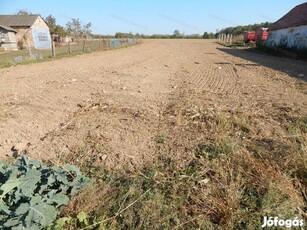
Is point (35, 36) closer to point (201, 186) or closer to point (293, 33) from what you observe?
point (293, 33)

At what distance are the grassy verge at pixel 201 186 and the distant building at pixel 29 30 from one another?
38316 mm

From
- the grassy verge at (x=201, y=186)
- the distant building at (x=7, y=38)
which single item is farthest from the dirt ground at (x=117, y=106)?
the distant building at (x=7, y=38)

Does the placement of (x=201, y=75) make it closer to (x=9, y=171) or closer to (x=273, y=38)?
(x=9, y=171)

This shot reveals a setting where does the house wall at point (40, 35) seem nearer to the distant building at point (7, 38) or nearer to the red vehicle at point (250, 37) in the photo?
the distant building at point (7, 38)

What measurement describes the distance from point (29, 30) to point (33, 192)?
→ 40073mm

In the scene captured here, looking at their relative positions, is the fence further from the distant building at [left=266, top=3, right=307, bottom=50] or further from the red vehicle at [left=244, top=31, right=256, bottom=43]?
the red vehicle at [left=244, top=31, right=256, bottom=43]

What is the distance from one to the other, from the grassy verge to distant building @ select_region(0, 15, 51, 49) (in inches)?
1508

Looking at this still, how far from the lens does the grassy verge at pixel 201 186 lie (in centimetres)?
250

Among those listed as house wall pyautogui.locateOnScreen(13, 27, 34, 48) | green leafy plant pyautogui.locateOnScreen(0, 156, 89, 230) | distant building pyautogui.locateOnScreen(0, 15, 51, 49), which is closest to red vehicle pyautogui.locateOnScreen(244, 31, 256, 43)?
distant building pyautogui.locateOnScreen(0, 15, 51, 49)

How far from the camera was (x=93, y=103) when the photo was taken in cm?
589

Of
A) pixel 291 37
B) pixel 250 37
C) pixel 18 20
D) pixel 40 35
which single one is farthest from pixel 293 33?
pixel 18 20

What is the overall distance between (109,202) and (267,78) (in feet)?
26.7

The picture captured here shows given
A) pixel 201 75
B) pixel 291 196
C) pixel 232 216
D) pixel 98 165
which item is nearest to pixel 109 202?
pixel 98 165

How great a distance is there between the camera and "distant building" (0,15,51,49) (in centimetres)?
3606
